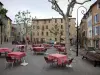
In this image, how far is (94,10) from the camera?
42.4 m

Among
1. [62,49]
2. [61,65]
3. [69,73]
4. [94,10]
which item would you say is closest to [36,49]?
[62,49]

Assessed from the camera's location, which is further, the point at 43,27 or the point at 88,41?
the point at 43,27

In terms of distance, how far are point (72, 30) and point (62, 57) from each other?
70.1 meters

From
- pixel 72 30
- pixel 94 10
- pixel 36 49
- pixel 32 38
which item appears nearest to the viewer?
pixel 36 49

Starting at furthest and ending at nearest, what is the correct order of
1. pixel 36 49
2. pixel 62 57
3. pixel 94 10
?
pixel 94 10, pixel 36 49, pixel 62 57

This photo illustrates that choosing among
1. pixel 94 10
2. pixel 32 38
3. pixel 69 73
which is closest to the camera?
pixel 69 73

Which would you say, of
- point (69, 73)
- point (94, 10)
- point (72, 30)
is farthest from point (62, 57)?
point (72, 30)

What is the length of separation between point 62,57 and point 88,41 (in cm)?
3715

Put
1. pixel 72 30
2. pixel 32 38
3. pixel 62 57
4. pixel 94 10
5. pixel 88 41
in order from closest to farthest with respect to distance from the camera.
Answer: pixel 62 57 < pixel 94 10 < pixel 88 41 < pixel 72 30 < pixel 32 38

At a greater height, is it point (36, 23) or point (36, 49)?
point (36, 23)

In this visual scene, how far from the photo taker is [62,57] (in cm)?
1445

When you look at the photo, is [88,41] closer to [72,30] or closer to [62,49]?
[62,49]

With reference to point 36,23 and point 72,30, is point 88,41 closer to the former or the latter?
point 72,30

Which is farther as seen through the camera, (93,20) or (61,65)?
(93,20)
